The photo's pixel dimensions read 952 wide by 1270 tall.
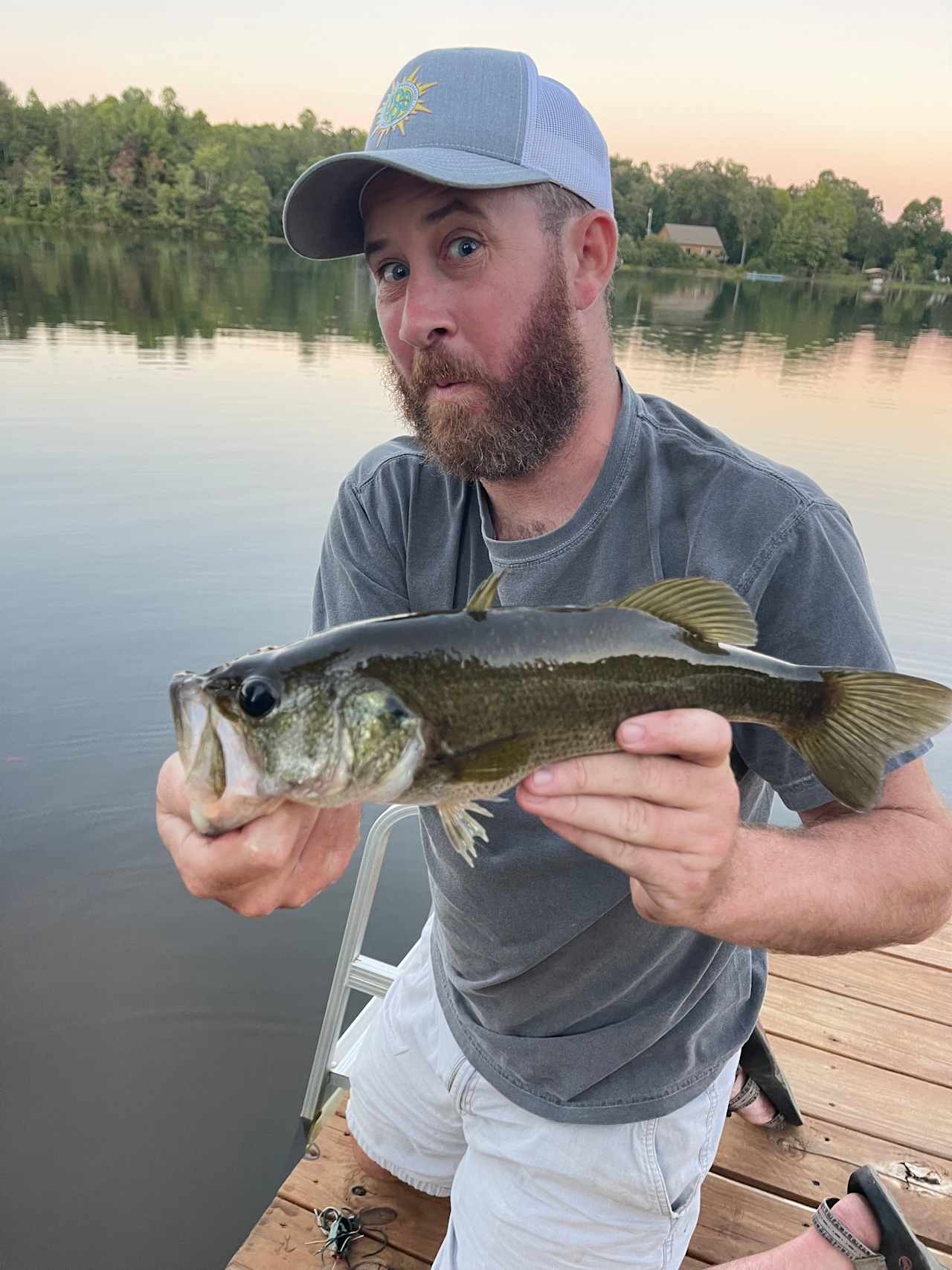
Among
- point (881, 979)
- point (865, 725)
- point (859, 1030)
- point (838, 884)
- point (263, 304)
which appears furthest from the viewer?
point (263, 304)

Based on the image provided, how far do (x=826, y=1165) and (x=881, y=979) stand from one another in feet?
3.79

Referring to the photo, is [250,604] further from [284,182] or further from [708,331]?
[284,182]

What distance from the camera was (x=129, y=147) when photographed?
99.1 meters

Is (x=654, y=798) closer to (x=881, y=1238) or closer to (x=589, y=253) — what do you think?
(x=589, y=253)

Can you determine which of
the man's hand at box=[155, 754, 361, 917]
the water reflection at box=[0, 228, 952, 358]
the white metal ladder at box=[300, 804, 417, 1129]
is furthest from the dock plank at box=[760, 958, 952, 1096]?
the water reflection at box=[0, 228, 952, 358]

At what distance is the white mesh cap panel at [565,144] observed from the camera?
2.48 meters

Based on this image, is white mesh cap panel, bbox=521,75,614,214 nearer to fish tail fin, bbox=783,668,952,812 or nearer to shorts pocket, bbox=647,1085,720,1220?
→ fish tail fin, bbox=783,668,952,812

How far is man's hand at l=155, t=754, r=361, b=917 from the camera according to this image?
1793 mm

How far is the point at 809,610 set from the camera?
2246 millimetres

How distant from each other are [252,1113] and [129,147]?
4631 inches

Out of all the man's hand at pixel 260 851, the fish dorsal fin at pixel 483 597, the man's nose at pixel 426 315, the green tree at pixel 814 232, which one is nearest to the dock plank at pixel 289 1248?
the man's hand at pixel 260 851

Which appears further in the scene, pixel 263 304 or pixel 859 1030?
pixel 263 304

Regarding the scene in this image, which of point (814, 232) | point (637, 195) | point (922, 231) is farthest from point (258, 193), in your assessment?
point (922, 231)

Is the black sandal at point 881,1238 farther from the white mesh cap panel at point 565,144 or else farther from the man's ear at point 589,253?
the white mesh cap panel at point 565,144
